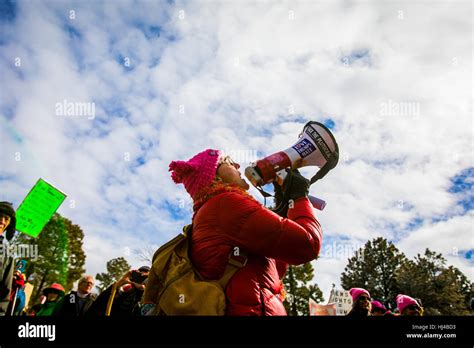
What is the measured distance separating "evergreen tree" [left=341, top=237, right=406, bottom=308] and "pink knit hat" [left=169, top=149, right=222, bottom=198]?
44274mm

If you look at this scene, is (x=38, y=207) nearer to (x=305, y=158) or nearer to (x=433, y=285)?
(x=305, y=158)

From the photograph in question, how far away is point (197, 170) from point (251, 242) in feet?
2.67

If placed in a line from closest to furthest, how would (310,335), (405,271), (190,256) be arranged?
(310,335) → (190,256) → (405,271)

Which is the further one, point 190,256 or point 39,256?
point 39,256

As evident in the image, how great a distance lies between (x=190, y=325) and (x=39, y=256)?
3367 centimetres

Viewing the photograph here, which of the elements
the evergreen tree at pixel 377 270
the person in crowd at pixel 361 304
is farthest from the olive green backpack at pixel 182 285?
the evergreen tree at pixel 377 270

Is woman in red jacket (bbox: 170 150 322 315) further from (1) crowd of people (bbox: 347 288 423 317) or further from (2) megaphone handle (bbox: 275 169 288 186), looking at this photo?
(1) crowd of people (bbox: 347 288 423 317)

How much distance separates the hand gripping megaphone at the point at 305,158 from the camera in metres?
2.67

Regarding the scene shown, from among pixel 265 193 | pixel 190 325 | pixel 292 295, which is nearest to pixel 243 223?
pixel 190 325

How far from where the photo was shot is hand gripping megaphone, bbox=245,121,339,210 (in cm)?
267

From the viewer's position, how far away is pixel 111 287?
3922 millimetres

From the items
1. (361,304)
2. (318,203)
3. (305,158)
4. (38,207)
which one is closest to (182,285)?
(318,203)

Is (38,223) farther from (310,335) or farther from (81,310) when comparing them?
(310,335)

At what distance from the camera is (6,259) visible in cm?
373
